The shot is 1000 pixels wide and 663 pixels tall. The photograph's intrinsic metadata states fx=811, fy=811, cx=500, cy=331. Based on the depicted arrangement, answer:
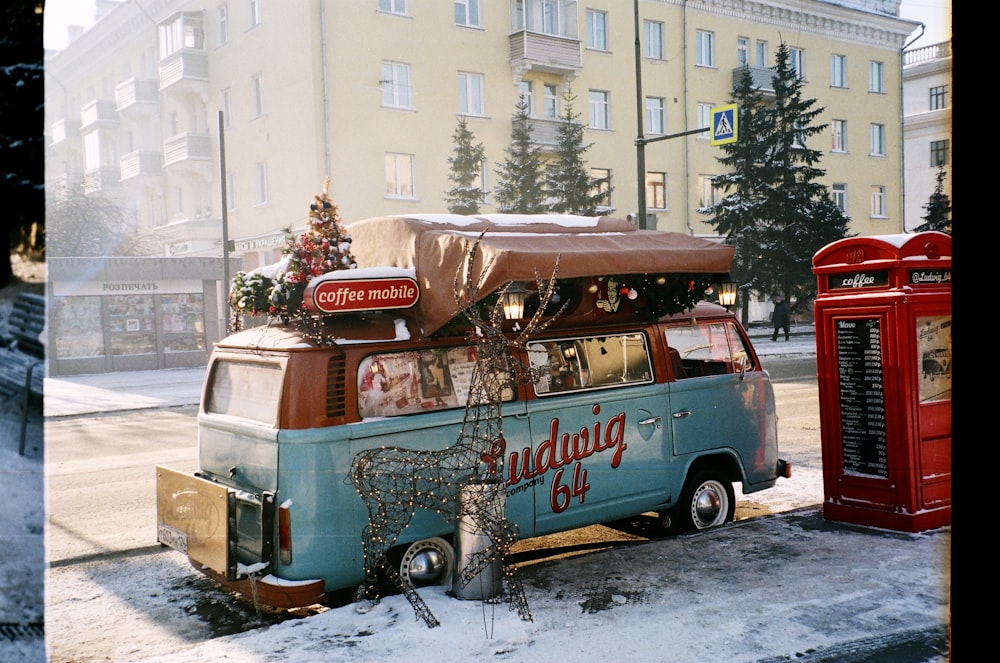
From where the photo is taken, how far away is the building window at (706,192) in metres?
33.9

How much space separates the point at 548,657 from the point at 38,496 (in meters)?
3.24

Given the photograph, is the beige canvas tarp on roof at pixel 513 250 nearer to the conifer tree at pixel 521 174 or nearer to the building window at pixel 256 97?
the conifer tree at pixel 521 174

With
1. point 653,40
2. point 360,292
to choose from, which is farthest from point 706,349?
point 653,40

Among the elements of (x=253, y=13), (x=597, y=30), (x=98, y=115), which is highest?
(x=597, y=30)

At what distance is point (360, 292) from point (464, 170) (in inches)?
883

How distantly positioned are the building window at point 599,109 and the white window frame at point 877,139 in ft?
49.9

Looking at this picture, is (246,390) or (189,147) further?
(189,147)

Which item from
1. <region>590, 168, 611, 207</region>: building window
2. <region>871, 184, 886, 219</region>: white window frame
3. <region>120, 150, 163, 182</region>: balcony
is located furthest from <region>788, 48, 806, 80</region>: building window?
<region>120, 150, 163, 182</region>: balcony

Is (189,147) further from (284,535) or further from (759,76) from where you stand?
(284,535)

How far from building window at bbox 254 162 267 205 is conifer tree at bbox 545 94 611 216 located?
9.52 metres

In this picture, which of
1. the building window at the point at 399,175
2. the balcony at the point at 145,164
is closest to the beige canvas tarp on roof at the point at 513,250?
the building window at the point at 399,175

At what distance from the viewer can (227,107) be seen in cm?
2806

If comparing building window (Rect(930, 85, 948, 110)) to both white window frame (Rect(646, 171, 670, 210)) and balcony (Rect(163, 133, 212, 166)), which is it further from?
white window frame (Rect(646, 171, 670, 210))

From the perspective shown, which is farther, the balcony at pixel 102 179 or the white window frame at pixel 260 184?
the balcony at pixel 102 179
